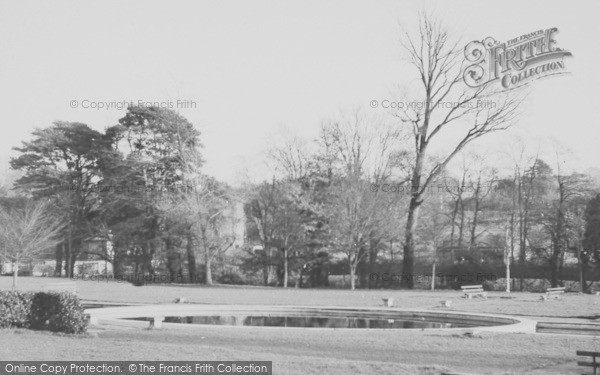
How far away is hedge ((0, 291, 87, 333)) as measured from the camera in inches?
643

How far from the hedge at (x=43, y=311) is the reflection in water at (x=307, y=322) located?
5776 millimetres

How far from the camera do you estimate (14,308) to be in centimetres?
1672

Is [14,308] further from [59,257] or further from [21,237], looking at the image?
[59,257]

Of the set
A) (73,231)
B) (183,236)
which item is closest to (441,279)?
(183,236)

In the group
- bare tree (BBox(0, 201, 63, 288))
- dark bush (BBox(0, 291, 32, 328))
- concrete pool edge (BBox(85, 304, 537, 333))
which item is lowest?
concrete pool edge (BBox(85, 304, 537, 333))

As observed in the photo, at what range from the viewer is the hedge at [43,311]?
16.3 metres

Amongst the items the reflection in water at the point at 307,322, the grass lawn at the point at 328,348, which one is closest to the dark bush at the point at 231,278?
the reflection in water at the point at 307,322

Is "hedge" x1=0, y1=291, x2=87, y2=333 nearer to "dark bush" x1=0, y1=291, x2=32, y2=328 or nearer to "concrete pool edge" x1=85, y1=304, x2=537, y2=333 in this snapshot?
"dark bush" x1=0, y1=291, x2=32, y2=328

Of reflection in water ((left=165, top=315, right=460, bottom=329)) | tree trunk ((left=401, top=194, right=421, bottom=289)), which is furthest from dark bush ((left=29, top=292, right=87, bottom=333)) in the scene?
tree trunk ((left=401, top=194, right=421, bottom=289))

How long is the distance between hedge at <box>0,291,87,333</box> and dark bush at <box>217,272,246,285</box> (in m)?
29.9

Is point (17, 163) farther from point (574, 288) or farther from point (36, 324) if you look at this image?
point (574, 288)

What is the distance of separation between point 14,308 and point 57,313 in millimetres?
1218

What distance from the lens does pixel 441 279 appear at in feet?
144

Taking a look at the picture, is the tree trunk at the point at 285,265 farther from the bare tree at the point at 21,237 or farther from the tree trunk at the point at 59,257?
the tree trunk at the point at 59,257
